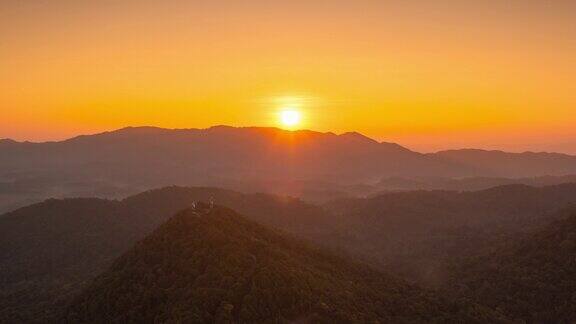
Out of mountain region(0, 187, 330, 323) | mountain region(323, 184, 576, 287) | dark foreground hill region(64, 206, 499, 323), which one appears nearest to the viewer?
dark foreground hill region(64, 206, 499, 323)

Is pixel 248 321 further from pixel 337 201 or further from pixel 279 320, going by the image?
pixel 337 201

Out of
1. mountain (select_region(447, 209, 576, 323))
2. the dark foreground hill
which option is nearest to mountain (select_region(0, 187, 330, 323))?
the dark foreground hill

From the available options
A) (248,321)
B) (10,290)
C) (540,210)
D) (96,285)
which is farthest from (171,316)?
(540,210)

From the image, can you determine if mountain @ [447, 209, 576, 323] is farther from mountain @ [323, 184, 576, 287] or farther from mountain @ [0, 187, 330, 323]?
mountain @ [0, 187, 330, 323]

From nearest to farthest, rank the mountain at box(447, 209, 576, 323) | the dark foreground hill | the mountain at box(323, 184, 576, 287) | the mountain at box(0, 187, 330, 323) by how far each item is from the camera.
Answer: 1. the dark foreground hill
2. the mountain at box(447, 209, 576, 323)
3. the mountain at box(0, 187, 330, 323)
4. the mountain at box(323, 184, 576, 287)

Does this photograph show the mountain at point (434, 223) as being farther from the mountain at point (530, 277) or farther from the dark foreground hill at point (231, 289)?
the dark foreground hill at point (231, 289)

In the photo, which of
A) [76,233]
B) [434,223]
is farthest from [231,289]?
[434,223]
